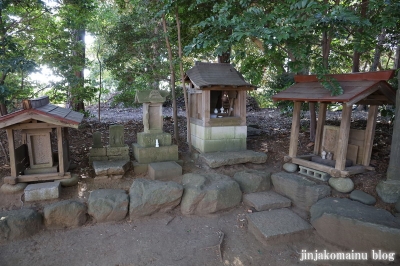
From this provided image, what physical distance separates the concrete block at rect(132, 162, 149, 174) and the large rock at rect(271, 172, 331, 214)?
319 centimetres

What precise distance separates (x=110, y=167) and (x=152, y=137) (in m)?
1.31

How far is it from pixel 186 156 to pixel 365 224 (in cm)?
444

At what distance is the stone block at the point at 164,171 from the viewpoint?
5.72m

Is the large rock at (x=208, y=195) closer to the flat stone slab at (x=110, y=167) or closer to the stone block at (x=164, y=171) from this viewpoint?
the stone block at (x=164, y=171)

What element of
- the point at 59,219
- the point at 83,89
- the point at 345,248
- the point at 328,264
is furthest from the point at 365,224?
the point at 83,89

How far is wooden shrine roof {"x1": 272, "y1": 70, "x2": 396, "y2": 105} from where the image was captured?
4.73 meters

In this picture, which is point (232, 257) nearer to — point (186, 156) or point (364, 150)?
point (186, 156)

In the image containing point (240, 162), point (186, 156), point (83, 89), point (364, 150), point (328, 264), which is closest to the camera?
point (328, 264)

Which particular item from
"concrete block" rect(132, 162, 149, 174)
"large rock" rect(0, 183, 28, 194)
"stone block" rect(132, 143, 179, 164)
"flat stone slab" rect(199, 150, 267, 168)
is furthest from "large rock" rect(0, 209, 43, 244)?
"flat stone slab" rect(199, 150, 267, 168)

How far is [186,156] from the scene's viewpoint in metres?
7.07

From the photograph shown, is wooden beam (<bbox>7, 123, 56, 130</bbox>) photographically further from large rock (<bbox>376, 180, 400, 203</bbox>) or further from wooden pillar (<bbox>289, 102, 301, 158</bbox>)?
large rock (<bbox>376, 180, 400, 203</bbox>)

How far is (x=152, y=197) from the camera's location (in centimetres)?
503

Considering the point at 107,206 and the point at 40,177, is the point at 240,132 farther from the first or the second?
the point at 40,177

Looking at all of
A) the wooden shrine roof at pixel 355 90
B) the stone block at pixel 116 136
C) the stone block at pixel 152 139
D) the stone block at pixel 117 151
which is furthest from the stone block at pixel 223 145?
the stone block at pixel 116 136
